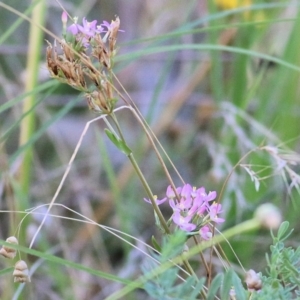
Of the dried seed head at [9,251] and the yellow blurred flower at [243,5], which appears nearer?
the dried seed head at [9,251]

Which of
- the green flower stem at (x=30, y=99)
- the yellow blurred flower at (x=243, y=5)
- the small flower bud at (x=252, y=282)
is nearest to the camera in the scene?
the small flower bud at (x=252, y=282)

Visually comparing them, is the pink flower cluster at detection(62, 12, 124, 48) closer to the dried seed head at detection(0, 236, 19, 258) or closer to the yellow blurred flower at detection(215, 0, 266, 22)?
the dried seed head at detection(0, 236, 19, 258)

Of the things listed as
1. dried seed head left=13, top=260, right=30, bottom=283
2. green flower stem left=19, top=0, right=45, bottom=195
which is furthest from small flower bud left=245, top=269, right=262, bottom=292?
green flower stem left=19, top=0, right=45, bottom=195

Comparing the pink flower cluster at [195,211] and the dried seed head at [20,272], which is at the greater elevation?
the pink flower cluster at [195,211]

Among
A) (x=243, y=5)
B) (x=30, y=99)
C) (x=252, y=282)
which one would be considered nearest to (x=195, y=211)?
(x=252, y=282)

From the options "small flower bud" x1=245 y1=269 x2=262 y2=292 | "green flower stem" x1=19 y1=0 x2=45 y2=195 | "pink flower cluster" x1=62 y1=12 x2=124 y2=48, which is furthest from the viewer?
"green flower stem" x1=19 y1=0 x2=45 y2=195

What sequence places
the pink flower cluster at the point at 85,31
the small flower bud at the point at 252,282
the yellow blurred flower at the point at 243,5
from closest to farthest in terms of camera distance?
the small flower bud at the point at 252,282 < the pink flower cluster at the point at 85,31 < the yellow blurred flower at the point at 243,5

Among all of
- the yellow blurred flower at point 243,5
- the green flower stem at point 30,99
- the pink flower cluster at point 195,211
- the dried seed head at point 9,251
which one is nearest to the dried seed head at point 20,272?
the dried seed head at point 9,251

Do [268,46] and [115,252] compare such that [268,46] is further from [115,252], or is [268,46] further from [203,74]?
[115,252]

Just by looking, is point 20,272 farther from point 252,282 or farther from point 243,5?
point 243,5

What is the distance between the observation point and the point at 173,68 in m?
1.81

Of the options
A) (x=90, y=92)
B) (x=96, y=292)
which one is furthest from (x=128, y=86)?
(x=90, y=92)

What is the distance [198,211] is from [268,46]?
3.19 feet

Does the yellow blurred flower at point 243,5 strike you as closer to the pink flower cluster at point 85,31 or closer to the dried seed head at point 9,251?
the pink flower cluster at point 85,31
